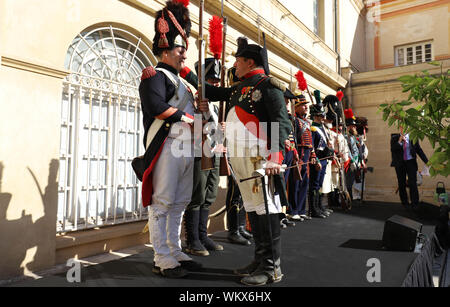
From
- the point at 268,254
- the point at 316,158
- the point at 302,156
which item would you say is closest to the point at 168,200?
the point at 268,254

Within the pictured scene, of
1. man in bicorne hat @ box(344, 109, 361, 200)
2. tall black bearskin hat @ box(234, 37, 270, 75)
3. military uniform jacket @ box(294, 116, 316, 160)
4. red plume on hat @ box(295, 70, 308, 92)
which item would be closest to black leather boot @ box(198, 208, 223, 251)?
tall black bearskin hat @ box(234, 37, 270, 75)

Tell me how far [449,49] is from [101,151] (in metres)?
14.1

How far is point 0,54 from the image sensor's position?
8.94 ft

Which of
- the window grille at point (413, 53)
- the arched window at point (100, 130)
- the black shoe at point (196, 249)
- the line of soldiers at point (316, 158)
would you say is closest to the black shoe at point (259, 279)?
the black shoe at point (196, 249)

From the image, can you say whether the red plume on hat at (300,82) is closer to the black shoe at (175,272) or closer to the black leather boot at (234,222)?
the black leather boot at (234,222)

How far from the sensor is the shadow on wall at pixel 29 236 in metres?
2.76

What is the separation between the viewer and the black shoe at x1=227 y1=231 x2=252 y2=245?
384 cm

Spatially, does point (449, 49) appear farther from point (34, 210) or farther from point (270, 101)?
point (34, 210)

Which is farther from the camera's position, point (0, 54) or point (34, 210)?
point (34, 210)

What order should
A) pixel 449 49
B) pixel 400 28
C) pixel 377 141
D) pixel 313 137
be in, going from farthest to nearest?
pixel 400 28 → pixel 449 49 → pixel 377 141 → pixel 313 137

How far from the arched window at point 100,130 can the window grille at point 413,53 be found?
12.8 metres
